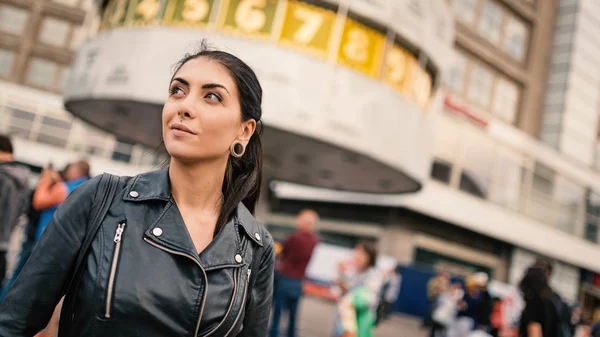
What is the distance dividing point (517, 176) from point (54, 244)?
92.9ft

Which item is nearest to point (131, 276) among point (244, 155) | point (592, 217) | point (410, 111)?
point (244, 155)

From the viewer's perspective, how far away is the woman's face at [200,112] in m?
1.65

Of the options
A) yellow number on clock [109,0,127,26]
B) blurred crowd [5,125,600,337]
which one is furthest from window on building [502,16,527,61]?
blurred crowd [5,125,600,337]

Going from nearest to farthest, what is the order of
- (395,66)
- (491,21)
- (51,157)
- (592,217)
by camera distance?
(395,66) → (491,21) → (51,157) → (592,217)

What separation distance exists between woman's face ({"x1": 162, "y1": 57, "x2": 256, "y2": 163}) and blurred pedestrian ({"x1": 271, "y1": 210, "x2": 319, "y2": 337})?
5632mm

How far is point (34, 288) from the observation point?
144 centimetres

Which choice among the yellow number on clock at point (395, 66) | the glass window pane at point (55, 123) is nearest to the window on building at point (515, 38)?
the yellow number on clock at point (395, 66)

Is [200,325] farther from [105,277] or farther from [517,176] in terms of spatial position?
[517,176]

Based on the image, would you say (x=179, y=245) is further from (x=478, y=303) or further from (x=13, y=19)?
(x=13, y=19)

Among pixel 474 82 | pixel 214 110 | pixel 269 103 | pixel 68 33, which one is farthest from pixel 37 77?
pixel 214 110

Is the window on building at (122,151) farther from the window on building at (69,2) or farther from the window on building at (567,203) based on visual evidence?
the window on building at (567,203)

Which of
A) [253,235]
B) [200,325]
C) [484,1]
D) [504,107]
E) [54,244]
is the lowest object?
[200,325]

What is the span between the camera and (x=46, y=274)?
1.44 meters

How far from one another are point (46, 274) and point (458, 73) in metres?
26.0
